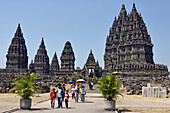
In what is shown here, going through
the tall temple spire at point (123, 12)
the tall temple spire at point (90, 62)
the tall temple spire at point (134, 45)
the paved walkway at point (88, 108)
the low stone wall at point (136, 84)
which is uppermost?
the tall temple spire at point (123, 12)

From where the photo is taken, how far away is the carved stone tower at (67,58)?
108062 millimetres

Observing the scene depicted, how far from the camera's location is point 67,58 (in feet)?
354

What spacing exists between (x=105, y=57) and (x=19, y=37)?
1707 inches

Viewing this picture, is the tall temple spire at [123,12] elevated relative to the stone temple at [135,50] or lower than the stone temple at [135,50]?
elevated

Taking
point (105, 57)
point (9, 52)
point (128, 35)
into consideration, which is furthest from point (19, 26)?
point (128, 35)

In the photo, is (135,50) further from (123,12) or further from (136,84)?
(136,84)

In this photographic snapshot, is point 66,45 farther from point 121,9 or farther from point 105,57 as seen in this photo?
point 121,9

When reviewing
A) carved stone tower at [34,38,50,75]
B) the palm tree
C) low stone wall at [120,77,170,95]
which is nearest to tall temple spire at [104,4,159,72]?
low stone wall at [120,77,170,95]

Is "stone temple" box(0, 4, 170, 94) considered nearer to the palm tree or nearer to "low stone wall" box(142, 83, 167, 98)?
"low stone wall" box(142, 83, 167, 98)

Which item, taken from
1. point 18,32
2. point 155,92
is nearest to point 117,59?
point 18,32

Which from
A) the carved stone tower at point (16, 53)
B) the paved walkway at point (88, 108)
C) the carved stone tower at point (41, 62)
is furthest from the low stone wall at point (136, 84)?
the carved stone tower at point (41, 62)

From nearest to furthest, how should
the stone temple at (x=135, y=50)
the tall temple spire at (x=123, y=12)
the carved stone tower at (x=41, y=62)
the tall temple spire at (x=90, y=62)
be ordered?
1. the stone temple at (x=135, y=50)
2. the tall temple spire at (x=90, y=62)
3. the tall temple spire at (x=123, y=12)
4. the carved stone tower at (x=41, y=62)

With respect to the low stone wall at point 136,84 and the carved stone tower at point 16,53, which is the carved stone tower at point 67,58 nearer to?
the carved stone tower at point 16,53

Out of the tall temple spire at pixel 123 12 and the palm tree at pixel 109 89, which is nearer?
the palm tree at pixel 109 89
